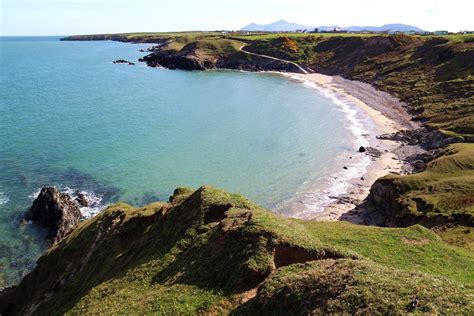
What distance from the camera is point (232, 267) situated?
22312mm

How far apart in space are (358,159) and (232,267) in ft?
188

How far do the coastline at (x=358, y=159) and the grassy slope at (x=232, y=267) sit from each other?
2005 cm

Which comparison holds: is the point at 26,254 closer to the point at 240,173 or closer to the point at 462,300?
the point at 240,173

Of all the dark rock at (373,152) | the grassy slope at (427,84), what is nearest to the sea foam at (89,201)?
the grassy slope at (427,84)

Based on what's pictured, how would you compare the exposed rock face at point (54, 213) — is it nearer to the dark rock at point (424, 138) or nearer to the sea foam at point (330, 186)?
the sea foam at point (330, 186)

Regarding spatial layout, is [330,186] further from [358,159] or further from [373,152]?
[373,152]

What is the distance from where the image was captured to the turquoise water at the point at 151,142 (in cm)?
6031

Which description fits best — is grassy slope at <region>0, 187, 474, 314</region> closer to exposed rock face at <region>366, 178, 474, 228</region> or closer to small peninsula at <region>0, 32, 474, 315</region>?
small peninsula at <region>0, 32, 474, 315</region>

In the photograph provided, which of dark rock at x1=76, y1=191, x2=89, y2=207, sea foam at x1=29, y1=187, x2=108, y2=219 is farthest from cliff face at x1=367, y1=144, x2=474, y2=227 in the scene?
dark rock at x1=76, y1=191, x2=89, y2=207

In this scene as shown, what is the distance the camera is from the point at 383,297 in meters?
16.2

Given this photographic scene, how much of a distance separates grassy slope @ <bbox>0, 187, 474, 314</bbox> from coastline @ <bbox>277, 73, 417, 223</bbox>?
2005cm

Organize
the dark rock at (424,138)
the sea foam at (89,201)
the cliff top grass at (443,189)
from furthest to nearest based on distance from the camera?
the dark rock at (424,138) < the sea foam at (89,201) < the cliff top grass at (443,189)

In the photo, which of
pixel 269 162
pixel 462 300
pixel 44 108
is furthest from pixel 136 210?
pixel 44 108

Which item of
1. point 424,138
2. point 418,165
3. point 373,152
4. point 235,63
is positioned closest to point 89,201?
point 373,152
